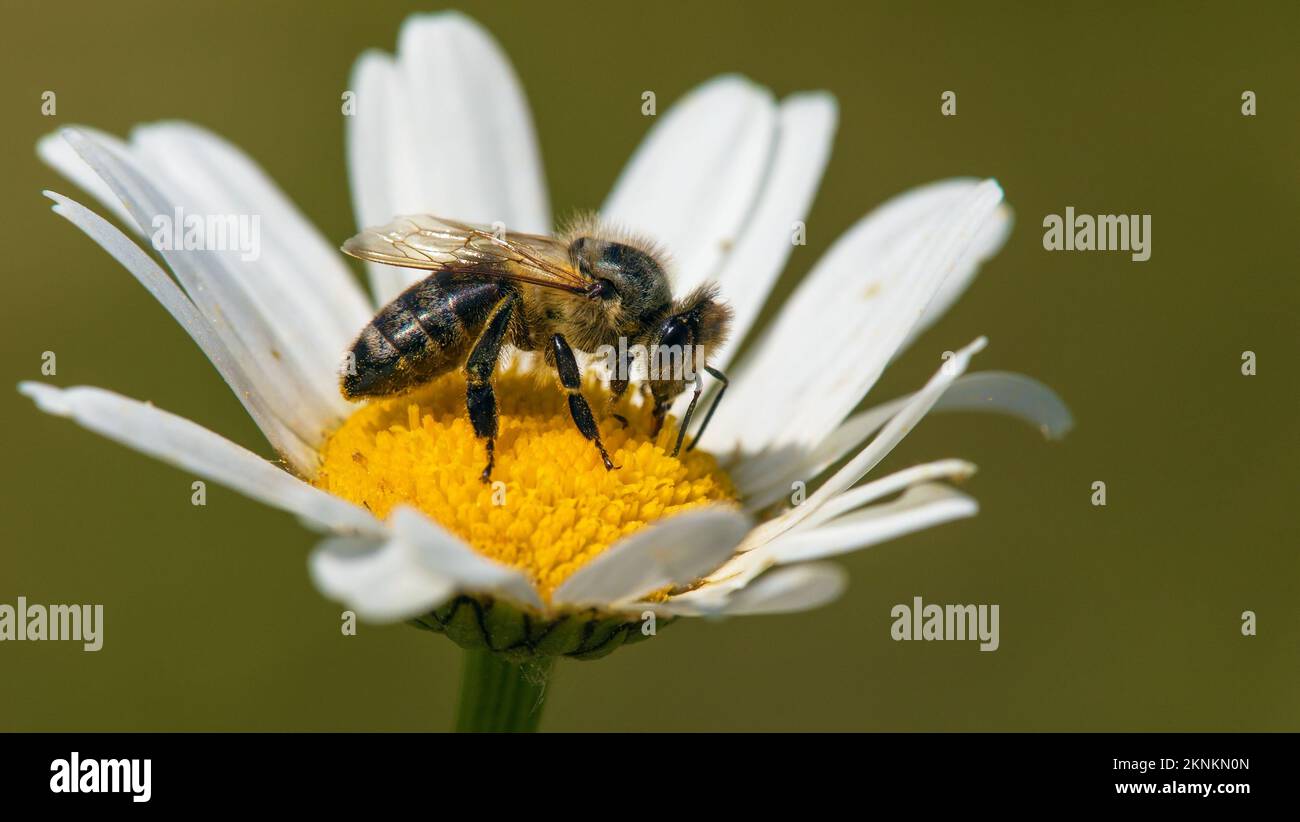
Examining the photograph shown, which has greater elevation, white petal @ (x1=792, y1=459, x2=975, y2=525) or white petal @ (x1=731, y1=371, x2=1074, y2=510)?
white petal @ (x1=731, y1=371, x2=1074, y2=510)

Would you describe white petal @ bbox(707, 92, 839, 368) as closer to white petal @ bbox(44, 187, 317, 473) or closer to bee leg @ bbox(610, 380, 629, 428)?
bee leg @ bbox(610, 380, 629, 428)

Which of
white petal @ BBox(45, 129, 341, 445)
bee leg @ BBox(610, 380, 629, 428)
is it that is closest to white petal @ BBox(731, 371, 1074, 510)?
bee leg @ BBox(610, 380, 629, 428)

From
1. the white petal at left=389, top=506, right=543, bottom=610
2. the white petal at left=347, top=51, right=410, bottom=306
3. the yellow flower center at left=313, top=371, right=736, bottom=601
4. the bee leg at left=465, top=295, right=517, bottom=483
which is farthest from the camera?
the white petal at left=347, top=51, right=410, bottom=306

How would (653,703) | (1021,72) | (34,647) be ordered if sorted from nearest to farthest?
(34,647) → (653,703) → (1021,72)

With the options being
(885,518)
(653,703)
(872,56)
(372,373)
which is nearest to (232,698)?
(653,703)

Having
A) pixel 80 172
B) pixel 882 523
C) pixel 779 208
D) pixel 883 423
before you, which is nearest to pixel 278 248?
pixel 80 172

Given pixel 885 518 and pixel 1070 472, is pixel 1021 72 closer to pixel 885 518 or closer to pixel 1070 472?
pixel 1070 472
